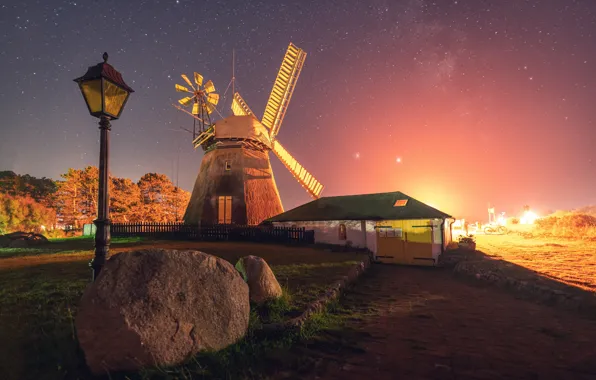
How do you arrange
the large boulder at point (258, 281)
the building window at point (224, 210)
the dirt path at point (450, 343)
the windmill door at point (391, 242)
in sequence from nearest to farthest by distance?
the dirt path at point (450, 343) < the large boulder at point (258, 281) < the windmill door at point (391, 242) < the building window at point (224, 210)

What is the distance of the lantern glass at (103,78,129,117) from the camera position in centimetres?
416

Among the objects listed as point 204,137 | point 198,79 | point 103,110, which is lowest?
point 103,110

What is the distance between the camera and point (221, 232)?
20.2 metres

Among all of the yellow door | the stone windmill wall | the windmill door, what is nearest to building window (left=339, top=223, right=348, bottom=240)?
the windmill door

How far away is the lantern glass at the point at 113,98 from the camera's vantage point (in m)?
4.16

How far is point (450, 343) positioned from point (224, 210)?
62.0 feet

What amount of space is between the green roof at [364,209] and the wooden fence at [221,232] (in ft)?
3.12

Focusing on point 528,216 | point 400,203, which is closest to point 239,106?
point 400,203

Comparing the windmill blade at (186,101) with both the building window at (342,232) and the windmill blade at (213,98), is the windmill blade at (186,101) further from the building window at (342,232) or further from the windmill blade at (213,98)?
the building window at (342,232)

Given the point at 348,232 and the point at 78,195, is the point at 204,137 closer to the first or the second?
the point at 348,232

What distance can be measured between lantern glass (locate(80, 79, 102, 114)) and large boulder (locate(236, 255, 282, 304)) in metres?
3.98

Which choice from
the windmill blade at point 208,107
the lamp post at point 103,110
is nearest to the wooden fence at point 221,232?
the windmill blade at point 208,107

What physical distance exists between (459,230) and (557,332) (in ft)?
96.7

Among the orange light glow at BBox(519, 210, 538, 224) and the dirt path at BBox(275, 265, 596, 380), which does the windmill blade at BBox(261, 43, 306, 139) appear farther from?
the orange light glow at BBox(519, 210, 538, 224)
